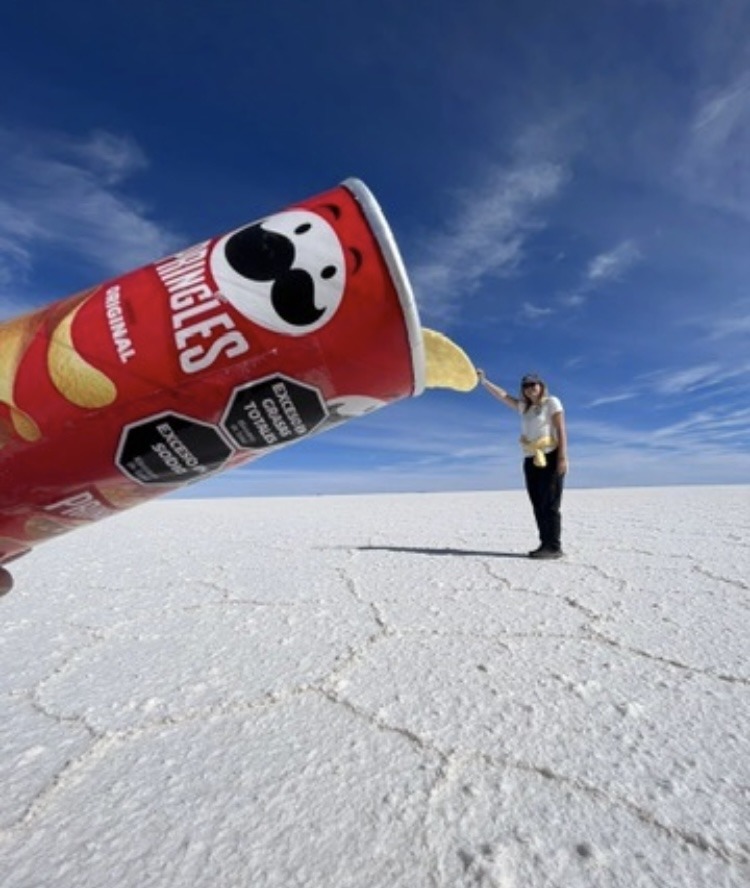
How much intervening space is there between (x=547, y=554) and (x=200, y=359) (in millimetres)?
1933

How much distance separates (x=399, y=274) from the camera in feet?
1.87

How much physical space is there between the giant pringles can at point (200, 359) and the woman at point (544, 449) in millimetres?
1669

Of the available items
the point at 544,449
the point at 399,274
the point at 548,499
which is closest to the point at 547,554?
the point at 548,499

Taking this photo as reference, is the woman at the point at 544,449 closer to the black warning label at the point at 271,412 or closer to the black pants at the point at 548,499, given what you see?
the black pants at the point at 548,499

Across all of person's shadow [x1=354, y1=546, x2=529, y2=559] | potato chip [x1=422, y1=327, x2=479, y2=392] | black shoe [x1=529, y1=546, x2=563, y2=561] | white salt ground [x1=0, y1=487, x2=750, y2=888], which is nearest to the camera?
white salt ground [x1=0, y1=487, x2=750, y2=888]

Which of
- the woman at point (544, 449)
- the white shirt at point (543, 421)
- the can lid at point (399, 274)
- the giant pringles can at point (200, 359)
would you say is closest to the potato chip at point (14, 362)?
the giant pringles can at point (200, 359)

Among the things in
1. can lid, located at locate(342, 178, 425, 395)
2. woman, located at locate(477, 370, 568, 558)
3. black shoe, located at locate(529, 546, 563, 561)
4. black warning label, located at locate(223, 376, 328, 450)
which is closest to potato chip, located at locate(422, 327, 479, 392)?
can lid, located at locate(342, 178, 425, 395)

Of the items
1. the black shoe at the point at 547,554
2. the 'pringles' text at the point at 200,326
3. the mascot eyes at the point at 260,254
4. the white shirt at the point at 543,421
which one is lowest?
the black shoe at the point at 547,554

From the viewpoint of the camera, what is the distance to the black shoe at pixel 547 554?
217 cm

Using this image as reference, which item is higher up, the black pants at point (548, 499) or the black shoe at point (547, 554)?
the black pants at point (548, 499)

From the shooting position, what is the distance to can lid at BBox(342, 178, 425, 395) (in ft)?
1.87

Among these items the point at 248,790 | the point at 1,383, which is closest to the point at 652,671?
the point at 248,790

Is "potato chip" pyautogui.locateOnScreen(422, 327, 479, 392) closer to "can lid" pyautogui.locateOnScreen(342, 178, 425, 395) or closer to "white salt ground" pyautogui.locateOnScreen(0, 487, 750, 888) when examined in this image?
"can lid" pyautogui.locateOnScreen(342, 178, 425, 395)

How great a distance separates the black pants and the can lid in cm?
177
